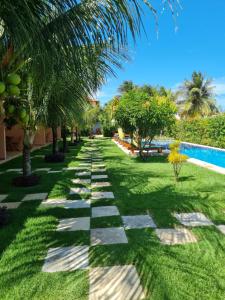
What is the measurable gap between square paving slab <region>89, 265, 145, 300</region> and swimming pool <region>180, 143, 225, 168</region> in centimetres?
1237

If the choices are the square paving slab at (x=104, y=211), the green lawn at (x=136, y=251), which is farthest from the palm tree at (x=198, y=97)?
the square paving slab at (x=104, y=211)

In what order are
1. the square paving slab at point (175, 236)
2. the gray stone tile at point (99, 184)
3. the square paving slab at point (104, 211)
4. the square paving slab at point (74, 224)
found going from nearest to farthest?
the square paving slab at point (175, 236) < the square paving slab at point (74, 224) < the square paving slab at point (104, 211) < the gray stone tile at point (99, 184)

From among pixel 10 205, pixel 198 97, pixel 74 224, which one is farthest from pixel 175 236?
pixel 198 97

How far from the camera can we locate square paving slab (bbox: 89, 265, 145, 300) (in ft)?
9.65

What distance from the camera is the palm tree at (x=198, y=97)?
4203 centimetres

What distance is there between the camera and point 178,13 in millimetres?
2465

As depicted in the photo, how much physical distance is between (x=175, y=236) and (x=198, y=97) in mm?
40234

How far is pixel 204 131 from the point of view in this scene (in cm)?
2191

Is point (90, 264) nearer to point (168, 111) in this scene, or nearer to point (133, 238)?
point (133, 238)

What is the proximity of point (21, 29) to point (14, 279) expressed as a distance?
252cm

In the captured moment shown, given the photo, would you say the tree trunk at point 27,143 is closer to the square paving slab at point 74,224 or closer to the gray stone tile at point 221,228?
the square paving slab at point 74,224

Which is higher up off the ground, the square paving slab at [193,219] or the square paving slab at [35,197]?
the square paving slab at [193,219]

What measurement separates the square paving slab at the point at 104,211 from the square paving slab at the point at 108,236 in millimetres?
736

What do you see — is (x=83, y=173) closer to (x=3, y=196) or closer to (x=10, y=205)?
(x=3, y=196)
